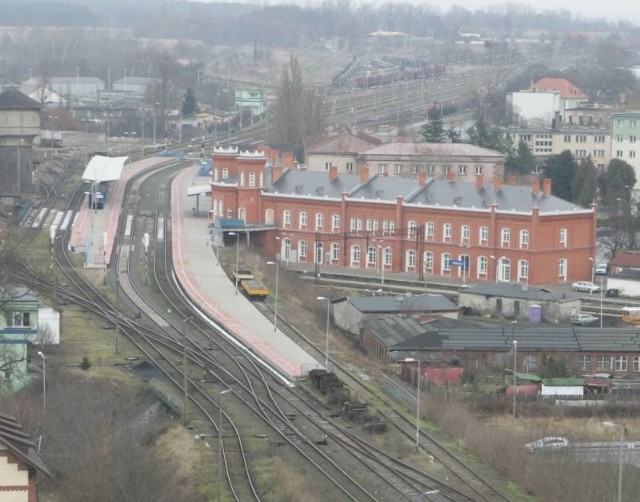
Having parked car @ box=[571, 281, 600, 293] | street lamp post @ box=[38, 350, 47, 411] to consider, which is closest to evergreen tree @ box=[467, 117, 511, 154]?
parked car @ box=[571, 281, 600, 293]

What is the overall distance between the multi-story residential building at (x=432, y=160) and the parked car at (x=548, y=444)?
35.9 meters

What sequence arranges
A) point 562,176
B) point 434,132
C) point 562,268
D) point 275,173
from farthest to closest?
point 434,132
point 562,176
point 275,173
point 562,268

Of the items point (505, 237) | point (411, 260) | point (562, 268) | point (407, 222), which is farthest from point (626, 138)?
point (505, 237)

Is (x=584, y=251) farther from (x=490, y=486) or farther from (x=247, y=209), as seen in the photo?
(x=490, y=486)

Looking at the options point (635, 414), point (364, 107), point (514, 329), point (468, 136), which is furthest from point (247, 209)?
point (364, 107)

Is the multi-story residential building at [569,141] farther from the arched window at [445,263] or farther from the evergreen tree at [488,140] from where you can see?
the arched window at [445,263]

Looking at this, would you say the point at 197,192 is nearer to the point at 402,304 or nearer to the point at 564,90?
the point at 402,304

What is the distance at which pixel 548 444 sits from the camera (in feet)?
110

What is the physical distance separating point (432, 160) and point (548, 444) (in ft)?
127

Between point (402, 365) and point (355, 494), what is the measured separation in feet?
41.3

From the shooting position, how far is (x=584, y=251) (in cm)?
5544

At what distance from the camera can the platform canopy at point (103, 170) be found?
6562 centimetres

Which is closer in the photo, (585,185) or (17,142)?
(17,142)

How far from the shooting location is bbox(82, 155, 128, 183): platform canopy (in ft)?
215
